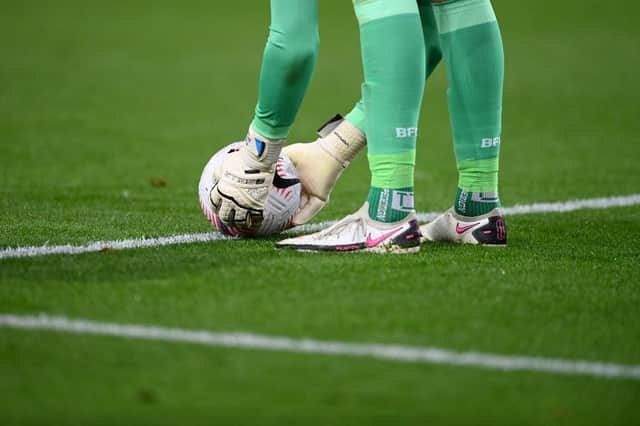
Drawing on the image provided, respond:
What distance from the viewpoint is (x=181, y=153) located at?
775 cm

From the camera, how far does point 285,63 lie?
14.0 feet

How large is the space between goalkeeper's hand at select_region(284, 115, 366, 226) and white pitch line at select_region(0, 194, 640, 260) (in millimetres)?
233

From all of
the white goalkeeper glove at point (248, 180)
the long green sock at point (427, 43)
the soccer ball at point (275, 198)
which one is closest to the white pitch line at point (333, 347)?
the white goalkeeper glove at point (248, 180)

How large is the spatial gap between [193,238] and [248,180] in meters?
0.36

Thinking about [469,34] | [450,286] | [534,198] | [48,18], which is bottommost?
[48,18]

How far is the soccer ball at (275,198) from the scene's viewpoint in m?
4.58

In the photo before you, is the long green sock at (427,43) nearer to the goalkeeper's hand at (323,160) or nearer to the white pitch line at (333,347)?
the goalkeeper's hand at (323,160)

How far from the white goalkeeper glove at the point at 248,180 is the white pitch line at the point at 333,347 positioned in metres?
1.35

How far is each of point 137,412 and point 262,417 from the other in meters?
0.27

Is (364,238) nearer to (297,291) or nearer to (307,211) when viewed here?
(307,211)

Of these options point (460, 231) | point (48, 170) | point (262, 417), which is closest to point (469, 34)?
point (460, 231)

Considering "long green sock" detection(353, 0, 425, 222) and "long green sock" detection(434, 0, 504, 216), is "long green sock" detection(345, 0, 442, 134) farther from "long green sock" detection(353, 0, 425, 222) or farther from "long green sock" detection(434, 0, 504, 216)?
"long green sock" detection(353, 0, 425, 222)

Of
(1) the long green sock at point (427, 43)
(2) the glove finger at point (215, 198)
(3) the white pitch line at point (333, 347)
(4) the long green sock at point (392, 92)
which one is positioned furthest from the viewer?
(1) the long green sock at point (427, 43)

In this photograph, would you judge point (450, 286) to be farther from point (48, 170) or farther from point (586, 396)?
point (48, 170)
